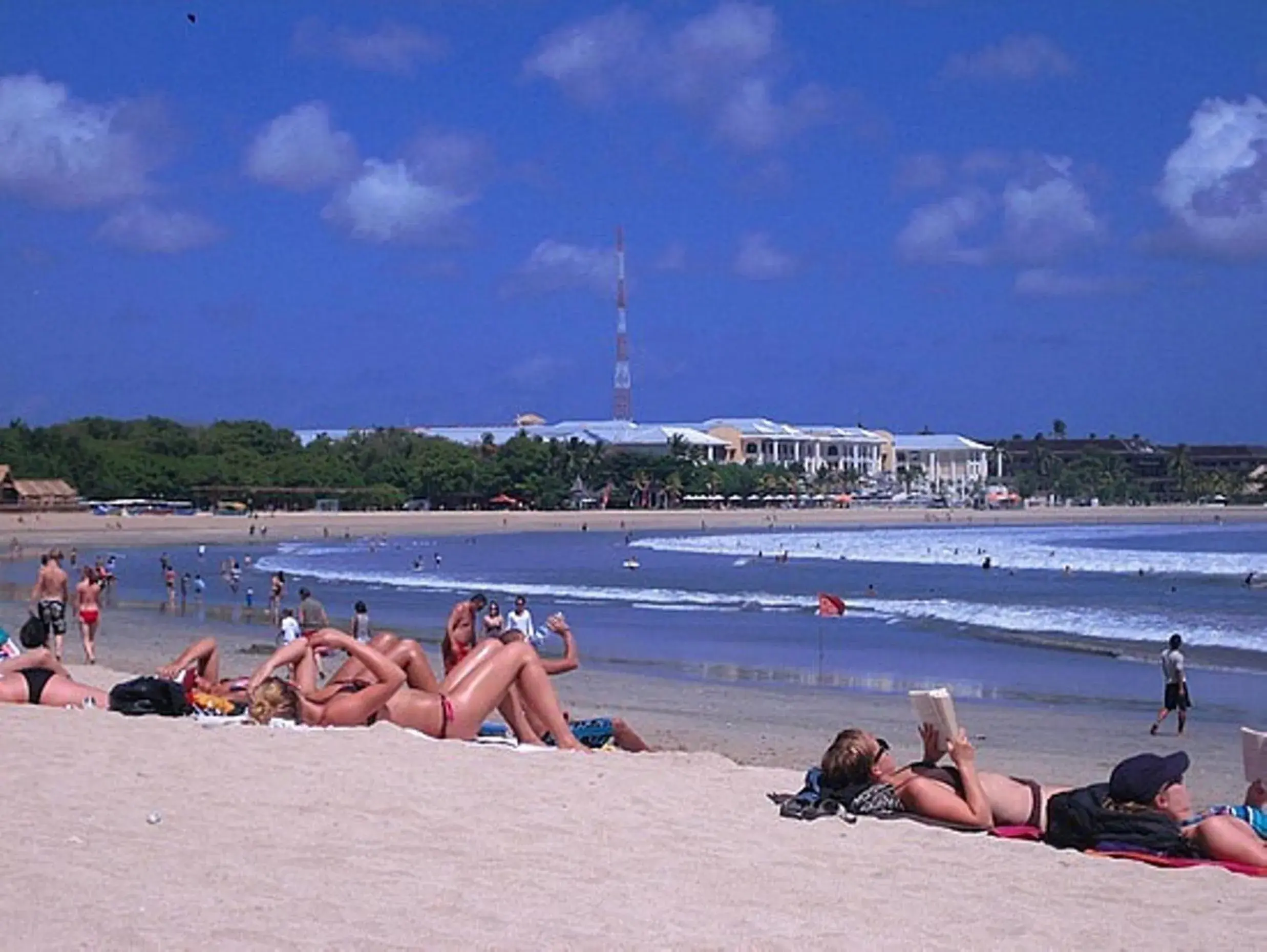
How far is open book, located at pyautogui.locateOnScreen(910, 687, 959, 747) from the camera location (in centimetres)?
653

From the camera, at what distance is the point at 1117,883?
18.6 feet

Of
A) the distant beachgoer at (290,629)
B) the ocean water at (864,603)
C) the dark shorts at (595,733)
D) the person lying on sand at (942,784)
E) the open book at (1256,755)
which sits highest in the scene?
the open book at (1256,755)

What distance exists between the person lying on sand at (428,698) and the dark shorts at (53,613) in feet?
32.2

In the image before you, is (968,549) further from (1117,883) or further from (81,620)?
(1117,883)

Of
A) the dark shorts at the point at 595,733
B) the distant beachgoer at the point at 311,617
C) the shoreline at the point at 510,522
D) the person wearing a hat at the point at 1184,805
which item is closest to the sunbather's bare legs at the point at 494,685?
the dark shorts at the point at 595,733

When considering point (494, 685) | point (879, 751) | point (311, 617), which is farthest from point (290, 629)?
point (879, 751)

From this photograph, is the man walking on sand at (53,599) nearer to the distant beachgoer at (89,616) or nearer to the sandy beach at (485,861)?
the distant beachgoer at (89,616)

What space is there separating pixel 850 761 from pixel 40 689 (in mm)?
5162

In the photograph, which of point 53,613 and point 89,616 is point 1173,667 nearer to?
point 53,613

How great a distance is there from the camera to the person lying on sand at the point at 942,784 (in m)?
6.48

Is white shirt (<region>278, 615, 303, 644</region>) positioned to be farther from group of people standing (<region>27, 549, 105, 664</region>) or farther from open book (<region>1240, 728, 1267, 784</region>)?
open book (<region>1240, 728, 1267, 784</region>)

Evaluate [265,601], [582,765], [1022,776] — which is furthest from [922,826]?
[265,601]

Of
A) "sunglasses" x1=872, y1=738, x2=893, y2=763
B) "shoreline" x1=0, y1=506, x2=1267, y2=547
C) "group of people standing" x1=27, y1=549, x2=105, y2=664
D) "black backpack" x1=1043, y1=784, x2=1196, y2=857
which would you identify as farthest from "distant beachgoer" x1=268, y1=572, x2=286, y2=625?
"shoreline" x1=0, y1=506, x2=1267, y2=547

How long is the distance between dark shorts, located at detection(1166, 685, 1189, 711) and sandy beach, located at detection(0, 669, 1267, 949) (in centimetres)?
789
